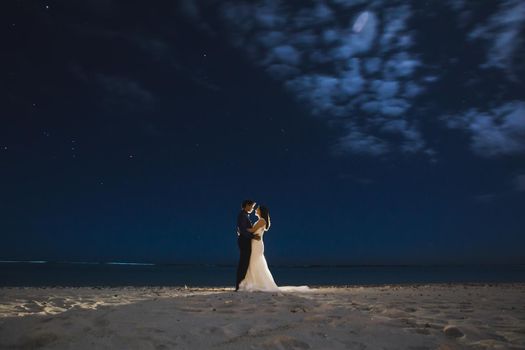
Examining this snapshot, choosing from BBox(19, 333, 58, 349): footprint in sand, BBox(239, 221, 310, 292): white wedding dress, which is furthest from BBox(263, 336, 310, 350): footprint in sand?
BBox(239, 221, 310, 292): white wedding dress

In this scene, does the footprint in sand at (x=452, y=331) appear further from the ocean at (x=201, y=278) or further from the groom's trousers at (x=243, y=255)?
the ocean at (x=201, y=278)

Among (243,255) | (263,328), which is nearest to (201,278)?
(243,255)

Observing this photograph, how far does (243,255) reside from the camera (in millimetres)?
13188

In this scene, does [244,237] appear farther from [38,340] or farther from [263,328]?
[38,340]

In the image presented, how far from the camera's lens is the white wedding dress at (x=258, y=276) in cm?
1251

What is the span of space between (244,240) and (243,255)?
0.53 meters

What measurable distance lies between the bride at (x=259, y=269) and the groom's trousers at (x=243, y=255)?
0.38 feet

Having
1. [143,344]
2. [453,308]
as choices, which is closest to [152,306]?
[143,344]

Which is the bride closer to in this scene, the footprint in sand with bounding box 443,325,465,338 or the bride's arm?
the bride's arm

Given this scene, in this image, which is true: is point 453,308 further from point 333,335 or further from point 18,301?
point 18,301

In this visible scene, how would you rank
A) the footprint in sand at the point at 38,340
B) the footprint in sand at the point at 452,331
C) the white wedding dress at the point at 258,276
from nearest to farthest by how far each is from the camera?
the footprint in sand at the point at 38,340 < the footprint in sand at the point at 452,331 < the white wedding dress at the point at 258,276

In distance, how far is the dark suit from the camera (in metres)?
13.0

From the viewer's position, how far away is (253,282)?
12.6 metres

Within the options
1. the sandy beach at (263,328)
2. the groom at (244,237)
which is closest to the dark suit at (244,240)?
the groom at (244,237)
